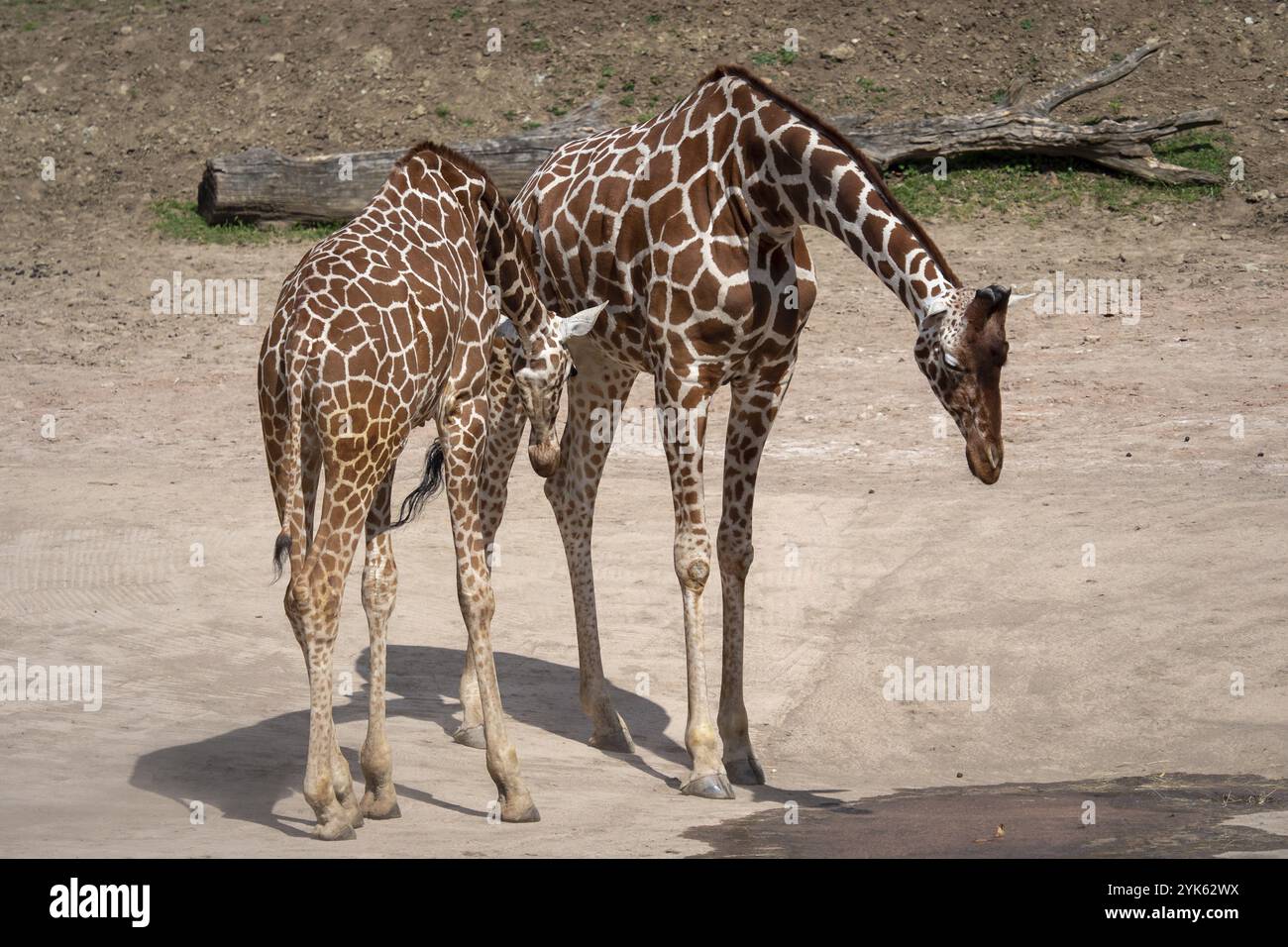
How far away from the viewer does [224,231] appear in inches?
730

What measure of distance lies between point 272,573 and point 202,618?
0.71 m

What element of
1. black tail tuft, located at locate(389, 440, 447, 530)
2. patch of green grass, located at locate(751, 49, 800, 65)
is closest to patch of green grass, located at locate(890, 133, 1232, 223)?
patch of green grass, located at locate(751, 49, 800, 65)

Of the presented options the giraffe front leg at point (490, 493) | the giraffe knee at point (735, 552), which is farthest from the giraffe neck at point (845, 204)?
the giraffe front leg at point (490, 493)

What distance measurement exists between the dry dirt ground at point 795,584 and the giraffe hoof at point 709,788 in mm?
128

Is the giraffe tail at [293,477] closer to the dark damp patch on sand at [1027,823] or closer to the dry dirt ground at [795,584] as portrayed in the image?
the dry dirt ground at [795,584]

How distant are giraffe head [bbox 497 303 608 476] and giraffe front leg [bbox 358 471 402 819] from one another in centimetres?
70

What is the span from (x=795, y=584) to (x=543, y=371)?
3524 millimetres

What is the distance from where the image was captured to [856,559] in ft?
32.7

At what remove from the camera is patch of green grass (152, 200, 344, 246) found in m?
18.2

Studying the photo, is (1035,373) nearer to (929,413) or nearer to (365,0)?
(929,413)

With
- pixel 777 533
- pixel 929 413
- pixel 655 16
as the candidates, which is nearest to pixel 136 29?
pixel 655 16

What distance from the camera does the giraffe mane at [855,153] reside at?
6.73 m

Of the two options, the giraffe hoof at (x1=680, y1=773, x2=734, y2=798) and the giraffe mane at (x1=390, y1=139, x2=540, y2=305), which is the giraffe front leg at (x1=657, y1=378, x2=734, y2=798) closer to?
the giraffe hoof at (x1=680, y1=773, x2=734, y2=798)

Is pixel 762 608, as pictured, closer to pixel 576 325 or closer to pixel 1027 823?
pixel 576 325
